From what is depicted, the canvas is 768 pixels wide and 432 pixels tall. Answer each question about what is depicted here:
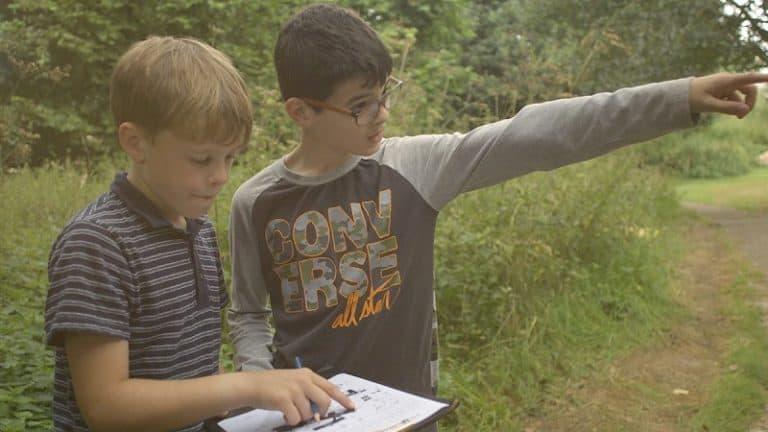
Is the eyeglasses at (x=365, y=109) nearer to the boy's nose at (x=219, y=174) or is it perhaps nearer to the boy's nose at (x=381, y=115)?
the boy's nose at (x=381, y=115)

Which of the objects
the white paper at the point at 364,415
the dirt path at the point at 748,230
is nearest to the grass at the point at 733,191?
the dirt path at the point at 748,230

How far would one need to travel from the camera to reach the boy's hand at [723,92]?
164 centimetres

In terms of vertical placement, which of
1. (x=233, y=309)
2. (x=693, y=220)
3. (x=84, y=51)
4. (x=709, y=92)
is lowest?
(x=693, y=220)

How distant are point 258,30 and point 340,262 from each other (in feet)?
31.2

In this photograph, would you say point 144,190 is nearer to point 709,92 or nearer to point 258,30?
point 709,92

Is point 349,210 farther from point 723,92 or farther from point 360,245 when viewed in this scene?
point 723,92

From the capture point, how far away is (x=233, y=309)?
2135 millimetres

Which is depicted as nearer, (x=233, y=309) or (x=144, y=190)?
(x=144, y=190)

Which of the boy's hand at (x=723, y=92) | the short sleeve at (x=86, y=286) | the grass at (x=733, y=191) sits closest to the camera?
the short sleeve at (x=86, y=286)

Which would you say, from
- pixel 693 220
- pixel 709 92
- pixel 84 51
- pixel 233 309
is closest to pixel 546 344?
pixel 233 309

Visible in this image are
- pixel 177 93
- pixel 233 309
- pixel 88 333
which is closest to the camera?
pixel 88 333

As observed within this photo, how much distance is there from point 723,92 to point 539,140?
389mm

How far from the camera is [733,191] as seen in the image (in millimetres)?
13484

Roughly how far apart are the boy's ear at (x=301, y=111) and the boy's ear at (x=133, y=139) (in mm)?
540
